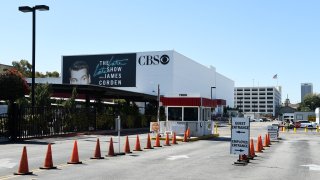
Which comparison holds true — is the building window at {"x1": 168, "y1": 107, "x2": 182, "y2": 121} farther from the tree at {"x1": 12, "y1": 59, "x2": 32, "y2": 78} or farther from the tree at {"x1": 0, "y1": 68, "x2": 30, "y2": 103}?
the tree at {"x1": 12, "y1": 59, "x2": 32, "y2": 78}

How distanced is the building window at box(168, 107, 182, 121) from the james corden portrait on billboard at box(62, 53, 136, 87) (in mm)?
61042

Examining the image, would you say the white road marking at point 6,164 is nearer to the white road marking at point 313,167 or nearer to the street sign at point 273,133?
the white road marking at point 313,167

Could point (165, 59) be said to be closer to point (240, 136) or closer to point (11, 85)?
point (11, 85)

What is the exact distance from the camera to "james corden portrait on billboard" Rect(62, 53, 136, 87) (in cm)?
9306

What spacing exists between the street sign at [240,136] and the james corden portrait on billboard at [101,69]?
3052 inches

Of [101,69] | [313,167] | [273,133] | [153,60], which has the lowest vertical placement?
[313,167]

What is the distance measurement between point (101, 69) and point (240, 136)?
81.4 meters

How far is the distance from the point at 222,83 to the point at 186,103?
4736 inches

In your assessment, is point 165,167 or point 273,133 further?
point 273,133

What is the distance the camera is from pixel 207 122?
1331 inches

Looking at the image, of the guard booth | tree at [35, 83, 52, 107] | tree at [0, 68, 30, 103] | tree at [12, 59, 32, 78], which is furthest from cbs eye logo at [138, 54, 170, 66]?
tree at [0, 68, 30, 103]

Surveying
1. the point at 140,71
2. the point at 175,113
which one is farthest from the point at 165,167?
the point at 140,71

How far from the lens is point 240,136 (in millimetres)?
15750

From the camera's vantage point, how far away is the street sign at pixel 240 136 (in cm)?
1567
